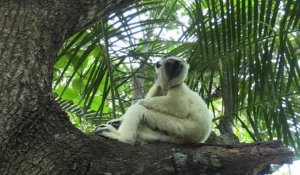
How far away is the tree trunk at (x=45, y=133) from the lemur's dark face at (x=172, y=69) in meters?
1.94

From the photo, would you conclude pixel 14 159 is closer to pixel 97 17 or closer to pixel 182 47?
pixel 97 17

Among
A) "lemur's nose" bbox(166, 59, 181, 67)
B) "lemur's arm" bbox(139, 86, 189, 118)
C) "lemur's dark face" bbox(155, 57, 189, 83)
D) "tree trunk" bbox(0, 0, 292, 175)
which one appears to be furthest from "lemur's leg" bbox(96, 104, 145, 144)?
"lemur's nose" bbox(166, 59, 181, 67)

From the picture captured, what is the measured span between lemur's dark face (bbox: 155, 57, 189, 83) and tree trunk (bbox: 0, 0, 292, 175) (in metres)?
1.94

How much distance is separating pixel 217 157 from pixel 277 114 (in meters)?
2.01

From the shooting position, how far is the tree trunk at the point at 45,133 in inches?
99.3

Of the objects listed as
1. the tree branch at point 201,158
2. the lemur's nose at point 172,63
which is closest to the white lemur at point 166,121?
the lemur's nose at point 172,63

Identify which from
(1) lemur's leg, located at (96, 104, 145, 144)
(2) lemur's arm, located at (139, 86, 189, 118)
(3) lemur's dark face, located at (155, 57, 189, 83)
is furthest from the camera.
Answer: (3) lemur's dark face, located at (155, 57, 189, 83)

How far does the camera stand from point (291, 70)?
161 inches

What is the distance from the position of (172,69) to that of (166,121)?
1110 mm

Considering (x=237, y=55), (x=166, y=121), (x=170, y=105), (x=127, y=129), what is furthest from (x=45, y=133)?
(x=237, y=55)

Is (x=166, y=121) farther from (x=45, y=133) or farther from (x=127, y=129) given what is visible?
(x=45, y=133)

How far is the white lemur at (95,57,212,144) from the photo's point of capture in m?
3.73

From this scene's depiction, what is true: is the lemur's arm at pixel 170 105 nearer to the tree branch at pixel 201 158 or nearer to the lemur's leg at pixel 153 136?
the lemur's leg at pixel 153 136

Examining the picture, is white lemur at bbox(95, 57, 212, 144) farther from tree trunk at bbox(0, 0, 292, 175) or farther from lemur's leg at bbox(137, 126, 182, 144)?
tree trunk at bbox(0, 0, 292, 175)
